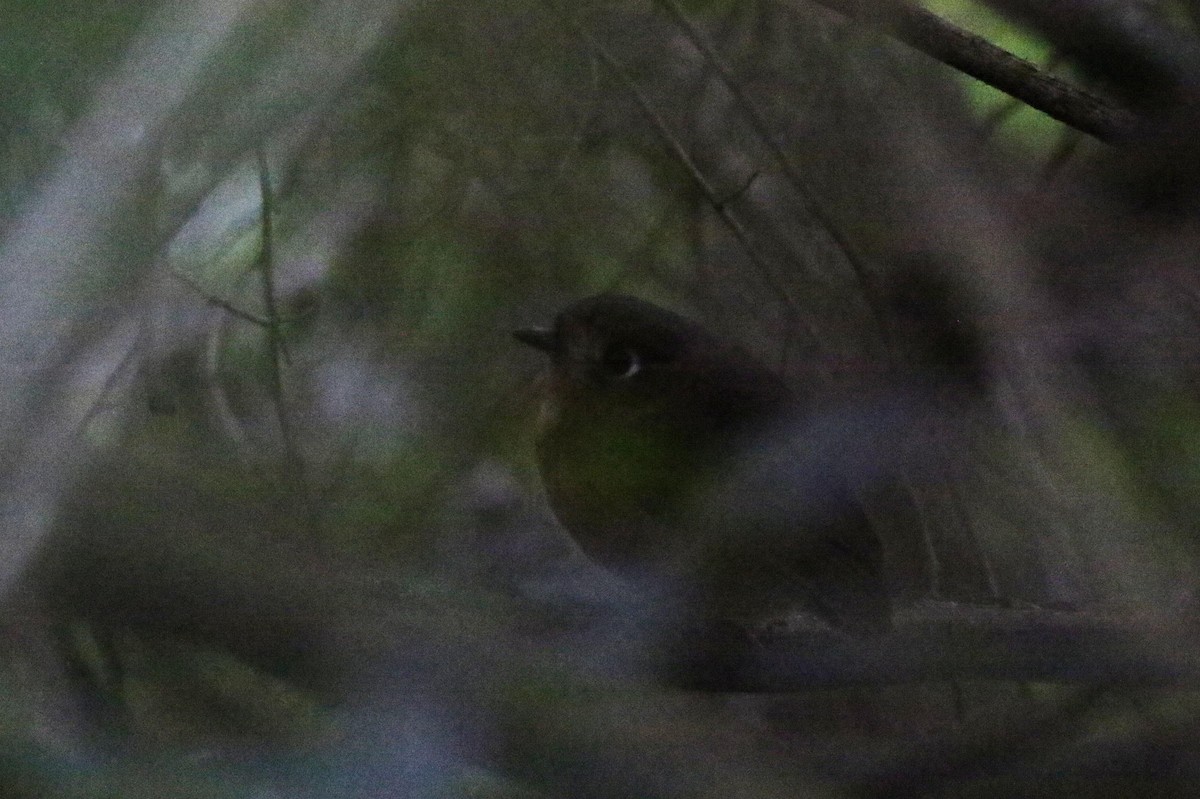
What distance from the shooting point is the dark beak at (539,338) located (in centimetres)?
207

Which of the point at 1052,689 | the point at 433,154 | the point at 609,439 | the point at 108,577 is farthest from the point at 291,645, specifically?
the point at 433,154

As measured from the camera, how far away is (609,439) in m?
1.84

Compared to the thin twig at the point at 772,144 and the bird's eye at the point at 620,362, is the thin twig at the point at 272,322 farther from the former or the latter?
the thin twig at the point at 772,144

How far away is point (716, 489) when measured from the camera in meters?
1.20

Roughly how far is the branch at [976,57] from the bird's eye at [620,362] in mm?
643

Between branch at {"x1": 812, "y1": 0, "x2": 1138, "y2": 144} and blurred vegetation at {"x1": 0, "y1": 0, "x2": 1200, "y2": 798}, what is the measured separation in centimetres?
4

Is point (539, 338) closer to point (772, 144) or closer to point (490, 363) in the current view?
point (490, 363)

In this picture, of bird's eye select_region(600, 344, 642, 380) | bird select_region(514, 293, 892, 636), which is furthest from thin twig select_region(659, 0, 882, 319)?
bird's eye select_region(600, 344, 642, 380)

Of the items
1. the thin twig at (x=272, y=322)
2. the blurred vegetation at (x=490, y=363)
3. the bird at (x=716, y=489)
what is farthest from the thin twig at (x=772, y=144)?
the thin twig at (x=272, y=322)

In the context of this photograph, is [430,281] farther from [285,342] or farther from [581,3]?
[581,3]

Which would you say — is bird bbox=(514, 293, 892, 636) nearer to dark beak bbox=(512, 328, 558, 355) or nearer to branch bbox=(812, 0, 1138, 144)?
dark beak bbox=(512, 328, 558, 355)

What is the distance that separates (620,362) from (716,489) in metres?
0.80

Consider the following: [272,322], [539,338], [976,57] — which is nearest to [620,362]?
[539,338]

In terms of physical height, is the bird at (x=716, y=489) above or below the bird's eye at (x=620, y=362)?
above
